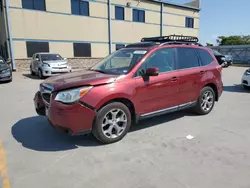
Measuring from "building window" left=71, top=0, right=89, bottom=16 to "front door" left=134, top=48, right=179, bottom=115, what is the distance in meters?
16.7

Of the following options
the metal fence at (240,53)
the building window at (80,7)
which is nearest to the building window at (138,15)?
→ the building window at (80,7)

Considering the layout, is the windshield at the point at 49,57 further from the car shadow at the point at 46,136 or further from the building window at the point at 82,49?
the car shadow at the point at 46,136

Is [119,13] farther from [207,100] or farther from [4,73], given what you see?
[207,100]

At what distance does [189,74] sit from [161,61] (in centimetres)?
83

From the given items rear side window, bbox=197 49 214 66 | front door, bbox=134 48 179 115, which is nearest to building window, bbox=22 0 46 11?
rear side window, bbox=197 49 214 66

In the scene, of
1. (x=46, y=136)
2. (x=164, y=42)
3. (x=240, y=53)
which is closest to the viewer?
(x=46, y=136)

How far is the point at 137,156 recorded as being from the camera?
3213 mm

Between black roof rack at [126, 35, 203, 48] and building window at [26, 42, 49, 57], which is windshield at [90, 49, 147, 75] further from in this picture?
building window at [26, 42, 49, 57]

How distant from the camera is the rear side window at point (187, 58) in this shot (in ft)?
15.0

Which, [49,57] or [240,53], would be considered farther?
[240,53]

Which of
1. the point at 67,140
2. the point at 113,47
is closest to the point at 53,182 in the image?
the point at 67,140

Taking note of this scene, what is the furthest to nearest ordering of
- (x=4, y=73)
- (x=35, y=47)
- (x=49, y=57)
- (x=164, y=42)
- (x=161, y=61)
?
(x=35, y=47)
(x=49, y=57)
(x=4, y=73)
(x=164, y=42)
(x=161, y=61)

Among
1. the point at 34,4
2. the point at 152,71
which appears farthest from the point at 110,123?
the point at 34,4

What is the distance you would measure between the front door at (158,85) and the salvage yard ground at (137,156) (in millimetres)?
542
